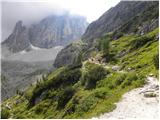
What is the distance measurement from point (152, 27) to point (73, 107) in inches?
3755

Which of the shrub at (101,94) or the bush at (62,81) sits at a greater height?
the shrub at (101,94)

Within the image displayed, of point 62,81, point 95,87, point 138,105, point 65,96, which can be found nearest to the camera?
point 138,105

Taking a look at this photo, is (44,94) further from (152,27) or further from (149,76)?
(152,27)

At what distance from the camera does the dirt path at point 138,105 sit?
28741mm

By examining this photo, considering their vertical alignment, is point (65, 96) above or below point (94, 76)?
below

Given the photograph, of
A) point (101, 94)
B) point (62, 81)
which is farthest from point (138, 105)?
point (62, 81)

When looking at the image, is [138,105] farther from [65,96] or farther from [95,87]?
[65,96]

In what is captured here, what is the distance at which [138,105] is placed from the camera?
3366cm

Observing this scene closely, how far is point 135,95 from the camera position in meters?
39.2

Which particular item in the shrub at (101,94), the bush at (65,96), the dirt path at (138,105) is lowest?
the bush at (65,96)

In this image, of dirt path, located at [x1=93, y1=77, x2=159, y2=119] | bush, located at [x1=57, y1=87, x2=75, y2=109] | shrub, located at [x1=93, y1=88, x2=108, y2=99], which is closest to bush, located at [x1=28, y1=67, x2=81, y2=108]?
bush, located at [x1=57, y1=87, x2=75, y2=109]

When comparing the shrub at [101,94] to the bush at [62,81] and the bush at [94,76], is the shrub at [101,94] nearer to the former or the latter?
the bush at [94,76]

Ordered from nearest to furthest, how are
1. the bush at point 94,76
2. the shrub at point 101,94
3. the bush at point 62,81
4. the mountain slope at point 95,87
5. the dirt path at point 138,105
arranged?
the dirt path at point 138,105 → the mountain slope at point 95,87 → the shrub at point 101,94 → the bush at point 94,76 → the bush at point 62,81

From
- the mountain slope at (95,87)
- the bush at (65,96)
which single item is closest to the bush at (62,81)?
the mountain slope at (95,87)
